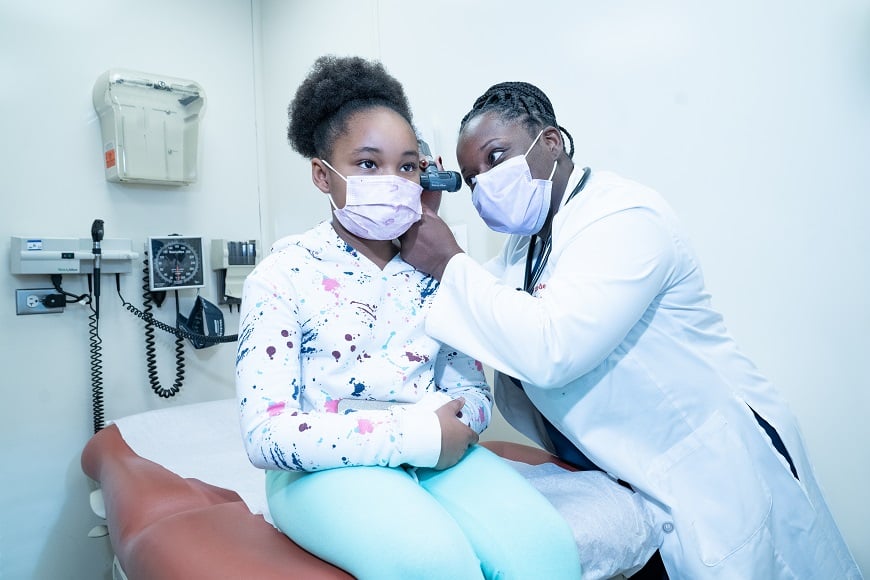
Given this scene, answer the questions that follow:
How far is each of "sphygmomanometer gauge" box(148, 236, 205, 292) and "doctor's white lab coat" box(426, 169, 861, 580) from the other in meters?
1.51

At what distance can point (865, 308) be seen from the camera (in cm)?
111

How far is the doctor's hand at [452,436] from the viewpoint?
888 mm

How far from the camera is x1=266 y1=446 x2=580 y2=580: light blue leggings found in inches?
28.6

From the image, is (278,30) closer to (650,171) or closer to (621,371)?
(650,171)

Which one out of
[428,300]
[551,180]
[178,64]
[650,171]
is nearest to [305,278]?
[428,300]

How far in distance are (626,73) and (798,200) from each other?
52 cm

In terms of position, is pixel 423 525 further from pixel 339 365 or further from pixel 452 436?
pixel 339 365

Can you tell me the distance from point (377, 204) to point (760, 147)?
845mm

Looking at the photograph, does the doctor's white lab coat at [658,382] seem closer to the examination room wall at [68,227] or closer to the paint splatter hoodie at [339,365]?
the paint splatter hoodie at [339,365]

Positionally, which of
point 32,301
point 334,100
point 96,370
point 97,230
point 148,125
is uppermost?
point 148,125

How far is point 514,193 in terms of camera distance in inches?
46.0

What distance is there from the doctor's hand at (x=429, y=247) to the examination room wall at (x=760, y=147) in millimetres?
597

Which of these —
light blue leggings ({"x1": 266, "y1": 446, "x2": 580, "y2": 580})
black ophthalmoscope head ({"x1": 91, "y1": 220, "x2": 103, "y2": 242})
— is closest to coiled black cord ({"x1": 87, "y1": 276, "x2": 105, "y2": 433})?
black ophthalmoscope head ({"x1": 91, "y1": 220, "x2": 103, "y2": 242})

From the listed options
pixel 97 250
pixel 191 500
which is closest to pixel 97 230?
pixel 97 250
